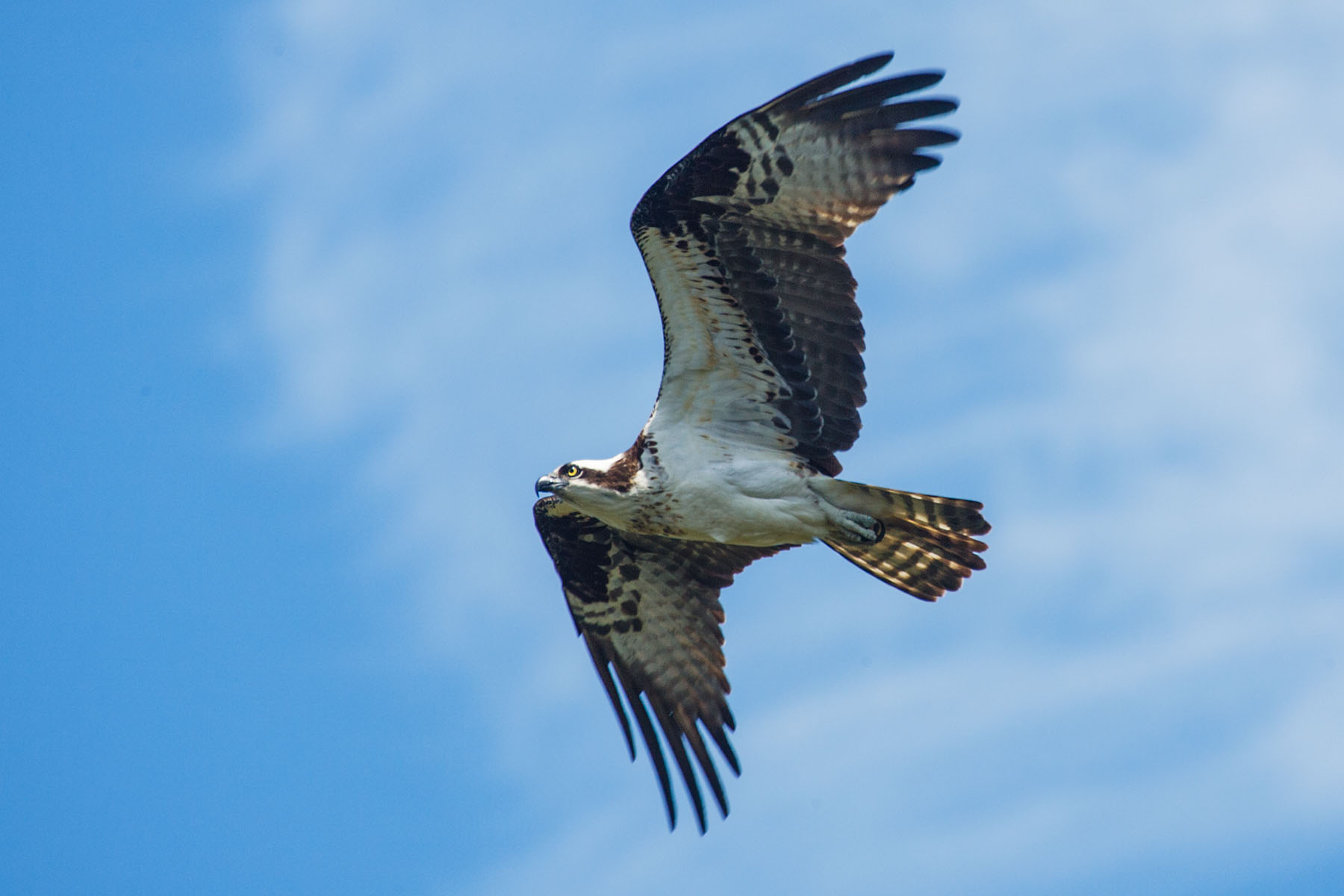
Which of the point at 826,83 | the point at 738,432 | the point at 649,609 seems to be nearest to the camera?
the point at 826,83

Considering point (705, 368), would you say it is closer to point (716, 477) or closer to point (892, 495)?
point (716, 477)

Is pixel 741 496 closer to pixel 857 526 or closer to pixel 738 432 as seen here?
pixel 738 432

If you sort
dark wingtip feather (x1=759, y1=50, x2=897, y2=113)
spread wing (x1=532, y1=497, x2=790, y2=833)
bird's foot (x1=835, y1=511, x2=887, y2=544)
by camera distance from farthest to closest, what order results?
spread wing (x1=532, y1=497, x2=790, y2=833) → bird's foot (x1=835, y1=511, x2=887, y2=544) → dark wingtip feather (x1=759, y1=50, x2=897, y2=113)

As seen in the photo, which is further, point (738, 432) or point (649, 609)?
point (649, 609)

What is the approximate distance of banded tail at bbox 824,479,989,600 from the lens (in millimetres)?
10242

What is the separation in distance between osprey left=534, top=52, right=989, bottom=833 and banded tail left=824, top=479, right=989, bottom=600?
11 mm

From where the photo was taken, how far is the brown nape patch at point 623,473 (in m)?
10.1

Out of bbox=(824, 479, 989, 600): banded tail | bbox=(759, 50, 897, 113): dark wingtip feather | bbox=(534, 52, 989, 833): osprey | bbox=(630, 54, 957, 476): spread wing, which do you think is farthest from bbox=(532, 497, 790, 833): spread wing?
bbox=(759, 50, 897, 113): dark wingtip feather

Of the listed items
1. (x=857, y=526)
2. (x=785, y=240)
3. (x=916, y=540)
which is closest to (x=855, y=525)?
(x=857, y=526)

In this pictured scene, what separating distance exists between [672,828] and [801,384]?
9.82 ft

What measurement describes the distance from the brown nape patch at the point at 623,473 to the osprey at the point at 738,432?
13mm

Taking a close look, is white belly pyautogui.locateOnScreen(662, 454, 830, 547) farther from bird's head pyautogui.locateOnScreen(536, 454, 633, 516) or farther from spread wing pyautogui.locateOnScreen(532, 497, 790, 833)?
spread wing pyautogui.locateOnScreen(532, 497, 790, 833)

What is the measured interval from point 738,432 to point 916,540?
4.40 feet

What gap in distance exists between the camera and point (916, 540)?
34.5 ft
